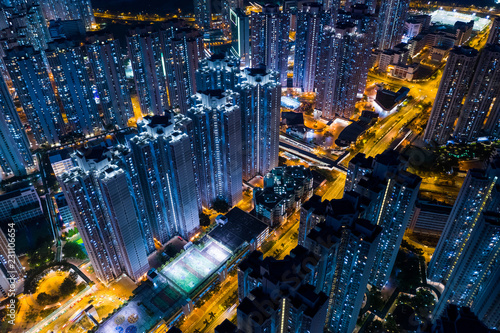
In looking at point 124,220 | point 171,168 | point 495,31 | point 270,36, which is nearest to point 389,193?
point 171,168

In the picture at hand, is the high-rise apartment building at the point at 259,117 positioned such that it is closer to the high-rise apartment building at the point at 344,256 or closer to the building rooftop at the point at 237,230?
the building rooftop at the point at 237,230

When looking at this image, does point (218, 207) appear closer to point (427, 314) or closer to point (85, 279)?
point (85, 279)

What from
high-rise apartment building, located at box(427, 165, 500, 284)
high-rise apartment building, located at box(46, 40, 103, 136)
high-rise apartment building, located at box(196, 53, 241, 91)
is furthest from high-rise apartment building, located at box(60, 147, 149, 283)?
high-rise apartment building, located at box(427, 165, 500, 284)

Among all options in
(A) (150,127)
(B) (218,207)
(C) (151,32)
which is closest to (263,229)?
(B) (218,207)

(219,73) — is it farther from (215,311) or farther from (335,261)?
(335,261)

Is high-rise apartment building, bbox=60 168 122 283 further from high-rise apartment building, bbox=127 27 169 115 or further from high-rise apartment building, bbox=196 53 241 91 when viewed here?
high-rise apartment building, bbox=127 27 169 115

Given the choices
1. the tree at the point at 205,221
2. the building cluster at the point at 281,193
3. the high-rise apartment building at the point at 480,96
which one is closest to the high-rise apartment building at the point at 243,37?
the building cluster at the point at 281,193
